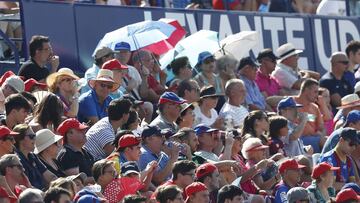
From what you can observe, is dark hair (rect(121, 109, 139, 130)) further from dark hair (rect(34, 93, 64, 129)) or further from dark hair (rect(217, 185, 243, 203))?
dark hair (rect(217, 185, 243, 203))

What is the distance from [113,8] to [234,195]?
21.2 ft

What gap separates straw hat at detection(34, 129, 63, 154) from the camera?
14844 millimetres

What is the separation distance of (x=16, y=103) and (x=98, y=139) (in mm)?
1221

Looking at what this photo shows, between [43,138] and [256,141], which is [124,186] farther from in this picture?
[256,141]

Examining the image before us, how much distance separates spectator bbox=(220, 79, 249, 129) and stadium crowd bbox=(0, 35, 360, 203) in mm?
18

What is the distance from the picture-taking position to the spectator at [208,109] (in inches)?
727

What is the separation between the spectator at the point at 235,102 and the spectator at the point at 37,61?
246 cm

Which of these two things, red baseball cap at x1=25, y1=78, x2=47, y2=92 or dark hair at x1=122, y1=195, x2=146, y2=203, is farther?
red baseball cap at x1=25, y1=78, x2=47, y2=92

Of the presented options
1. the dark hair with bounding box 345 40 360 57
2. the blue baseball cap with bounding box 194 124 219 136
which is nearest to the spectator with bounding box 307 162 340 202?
the blue baseball cap with bounding box 194 124 219 136

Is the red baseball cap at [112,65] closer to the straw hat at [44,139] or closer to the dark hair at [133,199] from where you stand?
the straw hat at [44,139]

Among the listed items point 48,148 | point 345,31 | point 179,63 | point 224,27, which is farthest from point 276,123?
point 345,31

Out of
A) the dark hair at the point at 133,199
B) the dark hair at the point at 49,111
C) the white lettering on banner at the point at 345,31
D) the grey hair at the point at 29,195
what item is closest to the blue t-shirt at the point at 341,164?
the dark hair at the point at 49,111

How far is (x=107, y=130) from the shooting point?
16.3 metres

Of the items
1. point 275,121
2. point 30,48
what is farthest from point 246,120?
point 30,48
